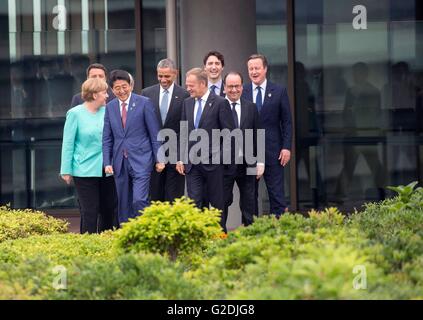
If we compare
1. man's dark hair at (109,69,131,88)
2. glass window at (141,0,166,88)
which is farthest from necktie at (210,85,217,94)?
glass window at (141,0,166,88)

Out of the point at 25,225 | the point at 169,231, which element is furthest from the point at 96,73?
the point at 169,231

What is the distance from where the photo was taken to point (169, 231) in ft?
29.1

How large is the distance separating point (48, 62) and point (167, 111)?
4.19 metres

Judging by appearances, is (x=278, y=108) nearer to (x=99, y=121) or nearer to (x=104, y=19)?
(x=99, y=121)

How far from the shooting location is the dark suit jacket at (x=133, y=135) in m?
12.9

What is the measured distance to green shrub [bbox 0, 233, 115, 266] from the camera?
988 cm

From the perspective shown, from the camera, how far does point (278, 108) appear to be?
44.9 feet

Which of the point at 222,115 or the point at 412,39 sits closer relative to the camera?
the point at 222,115

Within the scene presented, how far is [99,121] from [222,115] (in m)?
1.49

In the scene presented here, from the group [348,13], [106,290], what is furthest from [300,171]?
[106,290]

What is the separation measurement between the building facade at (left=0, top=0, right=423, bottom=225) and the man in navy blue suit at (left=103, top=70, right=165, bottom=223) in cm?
Answer: 281

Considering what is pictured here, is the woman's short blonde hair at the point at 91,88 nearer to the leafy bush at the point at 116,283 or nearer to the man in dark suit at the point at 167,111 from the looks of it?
the man in dark suit at the point at 167,111

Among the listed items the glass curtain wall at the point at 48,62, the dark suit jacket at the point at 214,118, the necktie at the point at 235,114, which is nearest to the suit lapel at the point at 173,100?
the necktie at the point at 235,114

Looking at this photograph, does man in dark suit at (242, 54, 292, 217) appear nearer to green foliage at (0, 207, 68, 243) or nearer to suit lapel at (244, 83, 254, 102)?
suit lapel at (244, 83, 254, 102)
